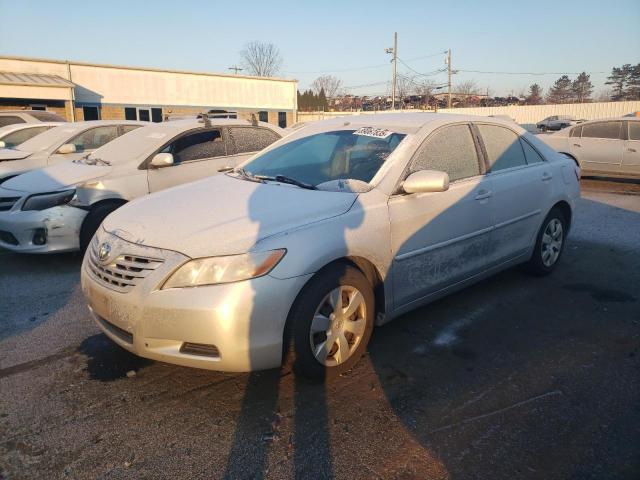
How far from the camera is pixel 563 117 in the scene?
36.6m

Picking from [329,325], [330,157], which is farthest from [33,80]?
[329,325]

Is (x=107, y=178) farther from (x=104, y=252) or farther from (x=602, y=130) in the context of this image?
(x=602, y=130)

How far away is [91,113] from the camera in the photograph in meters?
28.7

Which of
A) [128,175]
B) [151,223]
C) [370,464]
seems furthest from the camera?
[128,175]

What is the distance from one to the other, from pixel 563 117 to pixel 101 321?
39.8 meters

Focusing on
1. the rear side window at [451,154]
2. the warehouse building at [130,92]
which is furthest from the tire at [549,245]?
the warehouse building at [130,92]

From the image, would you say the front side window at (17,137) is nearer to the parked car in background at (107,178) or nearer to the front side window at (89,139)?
the front side window at (89,139)

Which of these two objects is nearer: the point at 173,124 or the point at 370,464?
the point at 370,464

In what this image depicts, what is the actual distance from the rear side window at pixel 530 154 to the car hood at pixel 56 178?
456 cm

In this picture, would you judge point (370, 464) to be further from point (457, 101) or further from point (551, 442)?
point (457, 101)

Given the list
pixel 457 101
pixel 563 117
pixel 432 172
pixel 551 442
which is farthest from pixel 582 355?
pixel 457 101

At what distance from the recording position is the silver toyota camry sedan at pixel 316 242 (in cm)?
270

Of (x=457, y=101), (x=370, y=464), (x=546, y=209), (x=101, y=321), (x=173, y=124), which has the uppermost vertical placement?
(x=457, y=101)

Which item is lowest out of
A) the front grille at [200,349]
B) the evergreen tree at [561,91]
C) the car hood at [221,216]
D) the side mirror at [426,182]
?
the front grille at [200,349]
